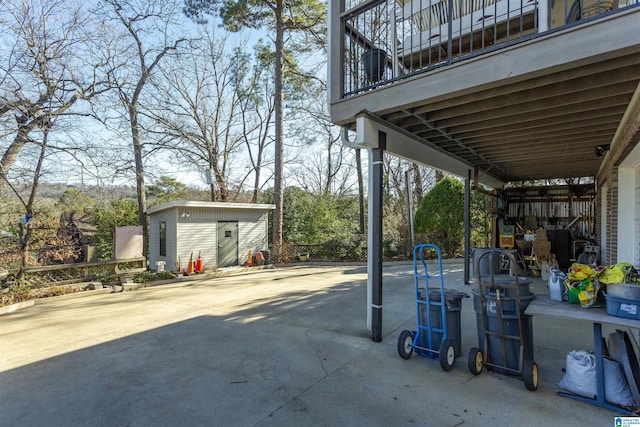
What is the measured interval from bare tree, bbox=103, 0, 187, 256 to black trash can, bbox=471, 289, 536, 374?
11.6 metres

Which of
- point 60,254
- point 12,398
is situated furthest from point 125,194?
point 12,398

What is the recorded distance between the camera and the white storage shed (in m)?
10.6

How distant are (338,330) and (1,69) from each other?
27.6 feet

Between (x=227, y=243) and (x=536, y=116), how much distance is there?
32.8ft

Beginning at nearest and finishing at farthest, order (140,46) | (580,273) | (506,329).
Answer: (580,273) < (506,329) < (140,46)

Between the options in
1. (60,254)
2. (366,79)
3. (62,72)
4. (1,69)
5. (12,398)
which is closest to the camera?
(12,398)

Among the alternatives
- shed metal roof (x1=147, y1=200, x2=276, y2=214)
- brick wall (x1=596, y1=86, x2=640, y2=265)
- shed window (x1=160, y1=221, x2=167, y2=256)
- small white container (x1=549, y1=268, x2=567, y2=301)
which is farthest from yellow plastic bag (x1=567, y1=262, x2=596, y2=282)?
shed window (x1=160, y1=221, x2=167, y2=256)

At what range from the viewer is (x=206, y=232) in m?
11.1

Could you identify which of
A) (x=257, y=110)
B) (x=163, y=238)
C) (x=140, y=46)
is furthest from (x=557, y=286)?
(x=257, y=110)

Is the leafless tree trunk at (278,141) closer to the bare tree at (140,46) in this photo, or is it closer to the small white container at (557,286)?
the bare tree at (140,46)

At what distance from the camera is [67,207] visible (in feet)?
47.8

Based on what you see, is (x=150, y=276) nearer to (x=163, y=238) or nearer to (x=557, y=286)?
(x=163, y=238)

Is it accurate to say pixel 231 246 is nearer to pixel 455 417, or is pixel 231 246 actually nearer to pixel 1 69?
pixel 1 69

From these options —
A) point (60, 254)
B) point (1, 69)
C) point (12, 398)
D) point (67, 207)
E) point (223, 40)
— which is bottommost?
point (12, 398)
